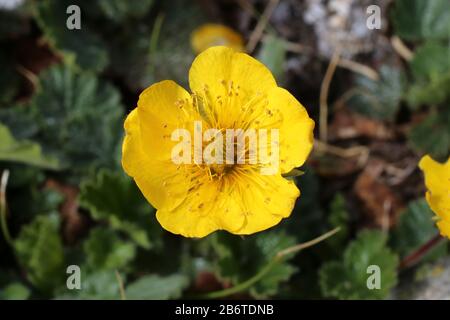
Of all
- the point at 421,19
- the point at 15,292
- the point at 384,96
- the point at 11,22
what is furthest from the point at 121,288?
the point at 421,19

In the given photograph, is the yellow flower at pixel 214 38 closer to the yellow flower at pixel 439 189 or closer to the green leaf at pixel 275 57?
the green leaf at pixel 275 57

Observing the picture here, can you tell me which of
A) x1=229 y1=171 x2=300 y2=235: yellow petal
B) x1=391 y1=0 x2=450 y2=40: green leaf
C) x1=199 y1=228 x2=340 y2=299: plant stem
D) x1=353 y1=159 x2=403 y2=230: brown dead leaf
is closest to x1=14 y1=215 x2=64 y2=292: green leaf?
x1=199 y1=228 x2=340 y2=299: plant stem

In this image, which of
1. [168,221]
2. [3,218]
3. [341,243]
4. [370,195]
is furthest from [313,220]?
[3,218]

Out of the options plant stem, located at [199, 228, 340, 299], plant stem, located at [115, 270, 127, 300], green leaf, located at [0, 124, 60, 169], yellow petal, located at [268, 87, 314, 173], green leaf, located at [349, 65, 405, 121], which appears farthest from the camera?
green leaf, located at [349, 65, 405, 121]

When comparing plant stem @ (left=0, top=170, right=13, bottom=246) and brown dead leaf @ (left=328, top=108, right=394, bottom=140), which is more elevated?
brown dead leaf @ (left=328, top=108, right=394, bottom=140)

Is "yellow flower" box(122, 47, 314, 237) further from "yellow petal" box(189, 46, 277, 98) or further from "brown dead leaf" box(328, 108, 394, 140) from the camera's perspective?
"brown dead leaf" box(328, 108, 394, 140)

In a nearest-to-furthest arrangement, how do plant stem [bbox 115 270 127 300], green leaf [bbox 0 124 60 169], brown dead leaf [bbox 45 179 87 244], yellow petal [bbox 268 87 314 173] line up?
yellow petal [bbox 268 87 314 173] → plant stem [bbox 115 270 127 300] → green leaf [bbox 0 124 60 169] → brown dead leaf [bbox 45 179 87 244]

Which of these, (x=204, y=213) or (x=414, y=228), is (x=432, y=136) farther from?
(x=204, y=213)
